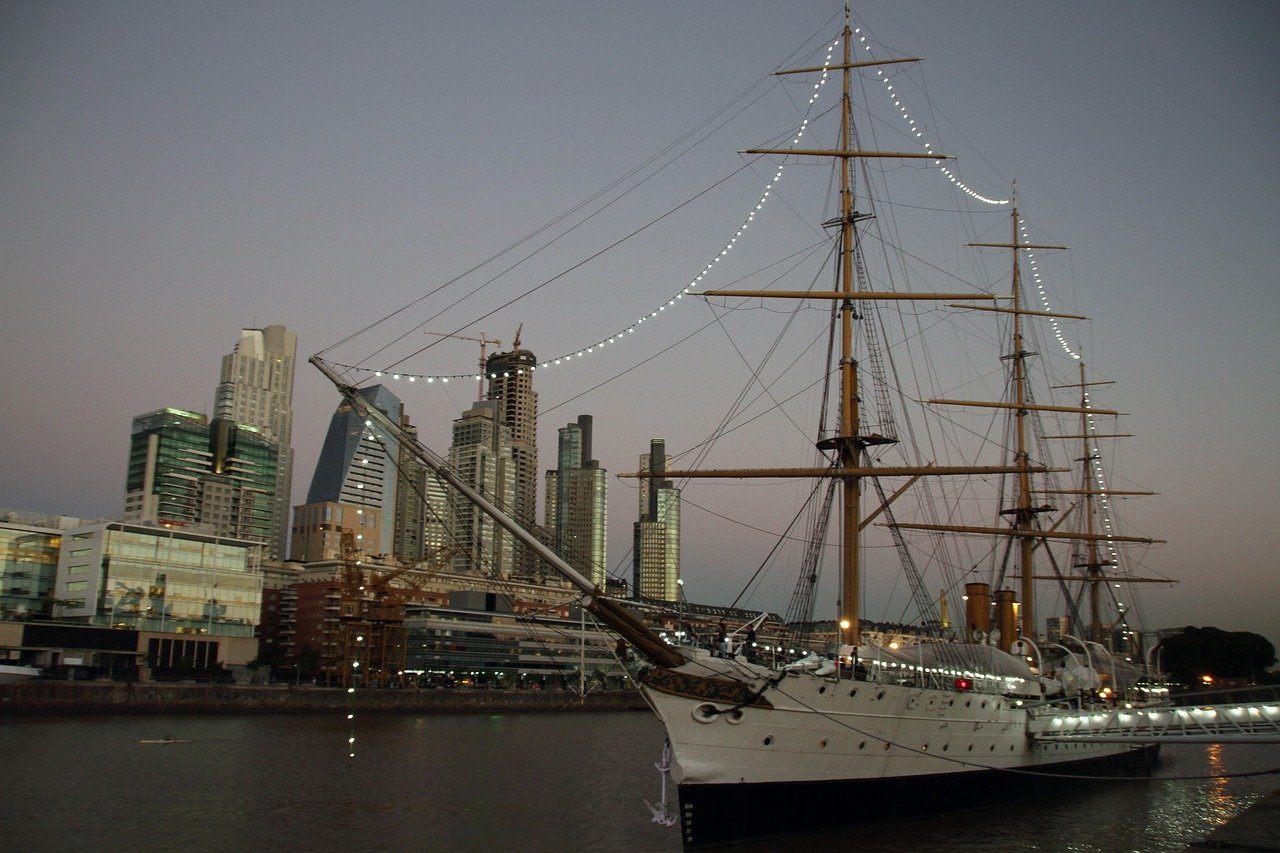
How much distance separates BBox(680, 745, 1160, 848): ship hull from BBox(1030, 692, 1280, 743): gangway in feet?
11.9

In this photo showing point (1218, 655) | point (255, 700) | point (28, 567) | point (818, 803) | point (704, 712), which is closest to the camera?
point (704, 712)

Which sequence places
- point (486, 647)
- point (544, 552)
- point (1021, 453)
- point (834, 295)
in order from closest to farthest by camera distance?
point (544, 552) → point (834, 295) → point (1021, 453) → point (486, 647)

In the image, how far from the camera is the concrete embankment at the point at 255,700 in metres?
65.6

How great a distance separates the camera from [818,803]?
2705cm

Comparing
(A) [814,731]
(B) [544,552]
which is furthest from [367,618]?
(B) [544,552]

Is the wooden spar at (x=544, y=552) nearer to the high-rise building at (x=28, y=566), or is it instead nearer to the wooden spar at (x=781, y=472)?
the wooden spar at (x=781, y=472)

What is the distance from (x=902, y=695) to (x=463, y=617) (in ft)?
360

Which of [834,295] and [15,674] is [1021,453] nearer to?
[834,295]

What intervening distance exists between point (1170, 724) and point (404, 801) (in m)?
24.2

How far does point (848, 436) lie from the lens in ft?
123

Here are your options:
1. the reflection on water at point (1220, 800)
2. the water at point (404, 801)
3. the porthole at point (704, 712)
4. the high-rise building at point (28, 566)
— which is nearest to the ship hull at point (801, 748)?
the porthole at point (704, 712)

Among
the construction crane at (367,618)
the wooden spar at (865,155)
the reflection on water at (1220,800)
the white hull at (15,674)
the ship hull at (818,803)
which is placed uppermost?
the wooden spar at (865,155)

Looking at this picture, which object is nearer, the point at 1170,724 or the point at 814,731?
the point at 814,731

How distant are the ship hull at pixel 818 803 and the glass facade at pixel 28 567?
91793mm
